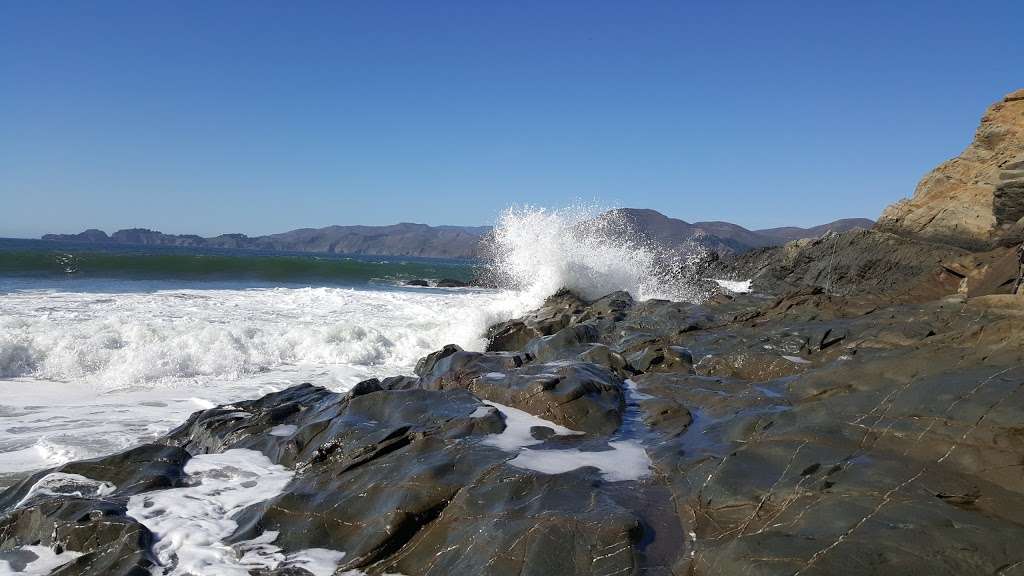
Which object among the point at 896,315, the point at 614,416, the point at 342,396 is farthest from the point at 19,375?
the point at 896,315

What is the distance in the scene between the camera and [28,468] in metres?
6.87

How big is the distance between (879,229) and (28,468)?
76.1ft

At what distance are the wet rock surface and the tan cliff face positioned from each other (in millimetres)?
11315

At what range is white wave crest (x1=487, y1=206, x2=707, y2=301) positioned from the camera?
18.6 meters

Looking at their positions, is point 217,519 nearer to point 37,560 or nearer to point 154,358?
point 37,560

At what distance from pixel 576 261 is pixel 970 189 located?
38.6 feet

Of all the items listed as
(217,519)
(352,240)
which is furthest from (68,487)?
(352,240)

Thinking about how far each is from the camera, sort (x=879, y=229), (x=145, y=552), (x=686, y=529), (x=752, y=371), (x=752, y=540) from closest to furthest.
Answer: (x=752, y=540) < (x=686, y=529) < (x=145, y=552) < (x=752, y=371) < (x=879, y=229)

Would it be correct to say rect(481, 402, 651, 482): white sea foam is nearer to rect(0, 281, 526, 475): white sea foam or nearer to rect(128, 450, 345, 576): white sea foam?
rect(128, 450, 345, 576): white sea foam

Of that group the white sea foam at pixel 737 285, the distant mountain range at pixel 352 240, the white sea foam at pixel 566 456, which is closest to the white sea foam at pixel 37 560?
the white sea foam at pixel 566 456

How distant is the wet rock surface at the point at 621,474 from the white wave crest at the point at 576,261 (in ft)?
35.0

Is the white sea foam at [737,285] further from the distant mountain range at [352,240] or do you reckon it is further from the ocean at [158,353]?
the distant mountain range at [352,240]

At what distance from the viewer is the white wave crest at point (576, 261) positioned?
18.6 metres

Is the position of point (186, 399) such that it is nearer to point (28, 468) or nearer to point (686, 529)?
point (28, 468)
